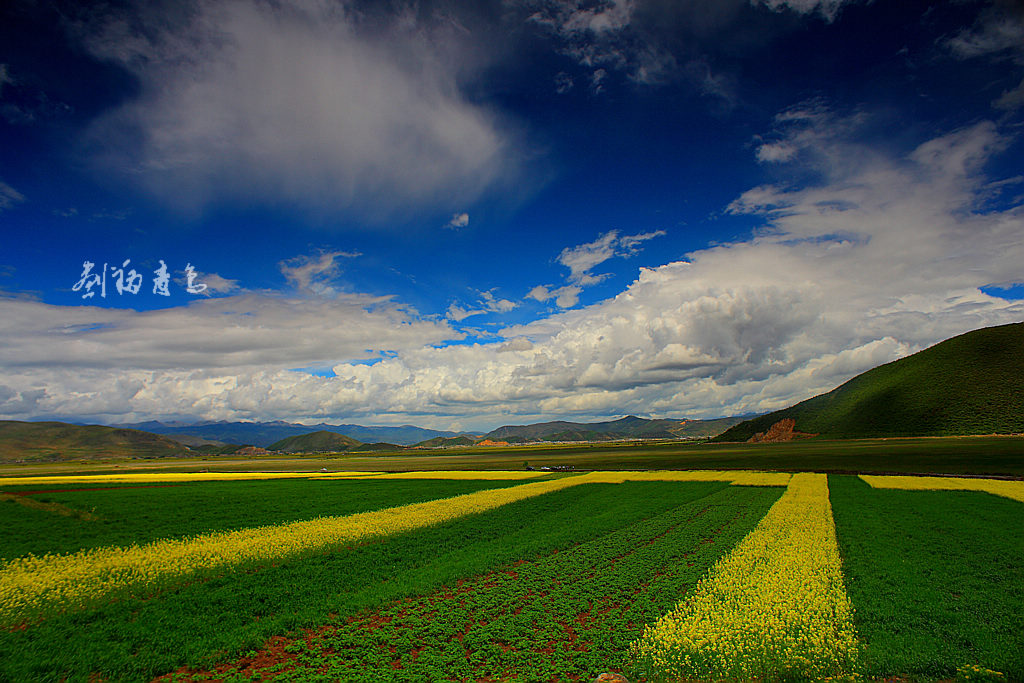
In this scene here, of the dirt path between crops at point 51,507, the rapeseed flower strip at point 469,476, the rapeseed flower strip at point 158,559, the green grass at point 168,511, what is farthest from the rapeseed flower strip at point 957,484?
the dirt path between crops at point 51,507

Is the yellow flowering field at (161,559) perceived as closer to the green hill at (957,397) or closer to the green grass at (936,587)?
the green grass at (936,587)

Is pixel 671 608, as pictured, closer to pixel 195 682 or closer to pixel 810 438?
pixel 195 682

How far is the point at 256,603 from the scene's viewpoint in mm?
17453

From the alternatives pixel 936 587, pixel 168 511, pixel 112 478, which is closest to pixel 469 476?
pixel 168 511

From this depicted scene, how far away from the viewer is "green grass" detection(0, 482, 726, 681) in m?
12.7

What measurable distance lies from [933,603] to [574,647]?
13.8 meters

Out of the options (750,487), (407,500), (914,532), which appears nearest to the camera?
(914,532)

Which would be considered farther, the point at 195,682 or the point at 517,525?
the point at 517,525

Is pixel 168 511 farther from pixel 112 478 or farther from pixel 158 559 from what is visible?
pixel 112 478

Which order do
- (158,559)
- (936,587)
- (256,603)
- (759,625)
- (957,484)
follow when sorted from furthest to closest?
(957,484) < (158,559) < (936,587) < (256,603) < (759,625)

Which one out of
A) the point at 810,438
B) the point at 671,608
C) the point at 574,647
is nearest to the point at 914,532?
the point at 671,608

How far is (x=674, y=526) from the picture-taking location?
101 feet

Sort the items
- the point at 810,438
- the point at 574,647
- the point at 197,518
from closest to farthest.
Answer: the point at 574,647, the point at 197,518, the point at 810,438

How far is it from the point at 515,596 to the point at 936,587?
56.0 feet
